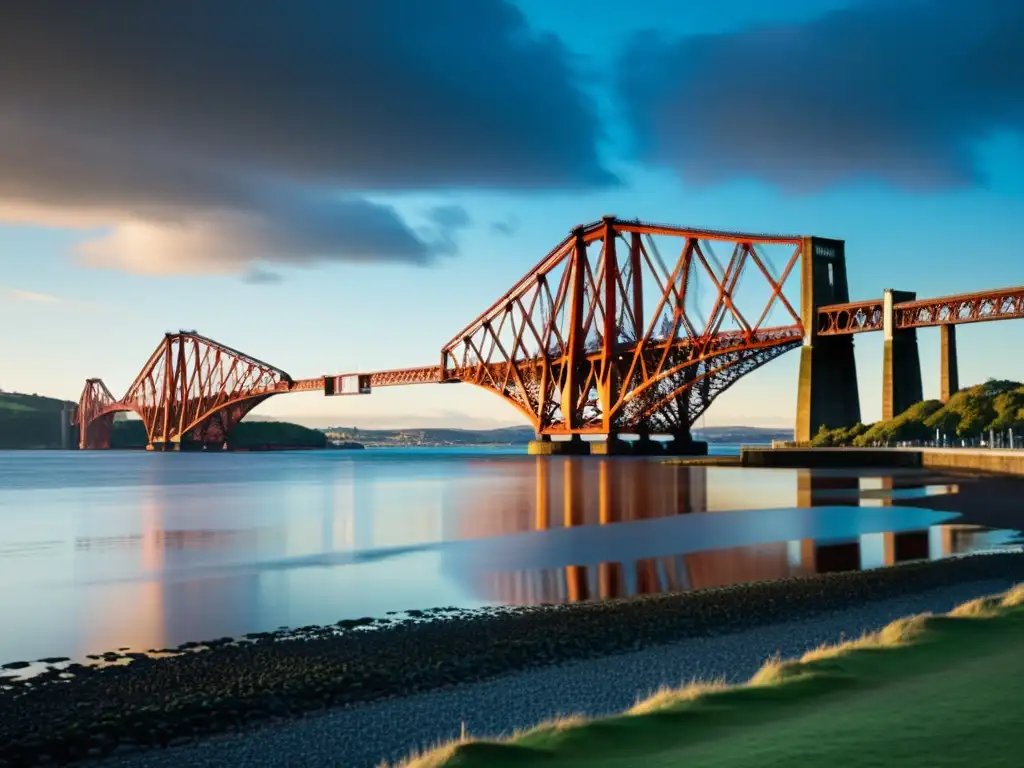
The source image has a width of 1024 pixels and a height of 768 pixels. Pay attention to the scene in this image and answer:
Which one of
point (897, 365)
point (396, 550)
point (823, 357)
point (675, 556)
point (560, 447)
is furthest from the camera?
point (560, 447)

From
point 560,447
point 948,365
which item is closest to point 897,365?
point 948,365

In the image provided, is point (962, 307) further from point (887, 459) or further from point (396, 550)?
point (396, 550)

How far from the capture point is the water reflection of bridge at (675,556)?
16.2 meters

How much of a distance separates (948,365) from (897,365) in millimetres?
4035

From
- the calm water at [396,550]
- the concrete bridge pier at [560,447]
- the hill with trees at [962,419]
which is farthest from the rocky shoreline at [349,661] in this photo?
the concrete bridge pier at [560,447]

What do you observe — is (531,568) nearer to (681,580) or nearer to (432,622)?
(681,580)

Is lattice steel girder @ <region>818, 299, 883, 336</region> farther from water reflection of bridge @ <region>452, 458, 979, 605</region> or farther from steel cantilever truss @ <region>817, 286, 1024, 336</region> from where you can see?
water reflection of bridge @ <region>452, 458, 979, 605</region>

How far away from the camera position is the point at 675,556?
20.4 metres

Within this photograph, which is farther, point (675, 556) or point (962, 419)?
point (962, 419)

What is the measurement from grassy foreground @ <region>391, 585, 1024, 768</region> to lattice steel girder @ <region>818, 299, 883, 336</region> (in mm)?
64309

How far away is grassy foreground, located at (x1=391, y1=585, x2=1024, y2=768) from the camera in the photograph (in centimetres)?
494

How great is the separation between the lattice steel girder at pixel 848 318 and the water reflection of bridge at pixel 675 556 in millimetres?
27293

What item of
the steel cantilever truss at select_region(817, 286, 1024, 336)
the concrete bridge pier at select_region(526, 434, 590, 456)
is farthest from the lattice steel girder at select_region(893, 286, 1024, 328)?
the concrete bridge pier at select_region(526, 434, 590, 456)

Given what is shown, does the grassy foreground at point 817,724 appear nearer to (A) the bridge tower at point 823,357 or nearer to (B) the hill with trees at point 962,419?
(B) the hill with trees at point 962,419
